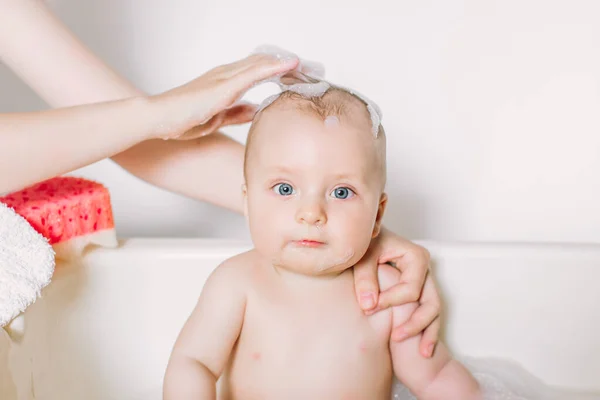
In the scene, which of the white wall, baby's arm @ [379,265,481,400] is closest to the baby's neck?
baby's arm @ [379,265,481,400]

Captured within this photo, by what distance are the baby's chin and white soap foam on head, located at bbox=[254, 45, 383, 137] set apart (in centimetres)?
18

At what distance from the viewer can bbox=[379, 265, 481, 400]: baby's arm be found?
1152 millimetres

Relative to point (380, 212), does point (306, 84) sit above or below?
above

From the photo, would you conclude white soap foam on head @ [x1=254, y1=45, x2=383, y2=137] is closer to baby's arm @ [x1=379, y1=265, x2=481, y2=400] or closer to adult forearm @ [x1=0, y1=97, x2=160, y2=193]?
adult forearm @ [x1=0, y1=97, x2=160, y2=193]

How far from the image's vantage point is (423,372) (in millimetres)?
1153

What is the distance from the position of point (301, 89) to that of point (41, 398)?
0.65 metres

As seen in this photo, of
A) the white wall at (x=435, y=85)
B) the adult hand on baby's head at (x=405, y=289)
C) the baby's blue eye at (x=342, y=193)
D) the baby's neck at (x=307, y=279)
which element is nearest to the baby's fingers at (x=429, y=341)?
the adult hand on baby's head at (x=405, y=289)

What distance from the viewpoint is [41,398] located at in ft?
4.00

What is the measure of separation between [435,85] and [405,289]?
34.0 inches

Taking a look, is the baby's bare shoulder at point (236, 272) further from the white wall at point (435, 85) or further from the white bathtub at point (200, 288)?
the white wall at point (435, 85)

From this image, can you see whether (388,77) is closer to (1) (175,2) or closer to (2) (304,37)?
(2) (304,37)

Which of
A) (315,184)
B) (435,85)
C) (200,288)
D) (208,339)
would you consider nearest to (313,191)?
(315,184)

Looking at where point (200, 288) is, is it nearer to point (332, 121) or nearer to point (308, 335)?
point (308, 335)

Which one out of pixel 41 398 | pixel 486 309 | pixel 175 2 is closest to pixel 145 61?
pixel 175 2
